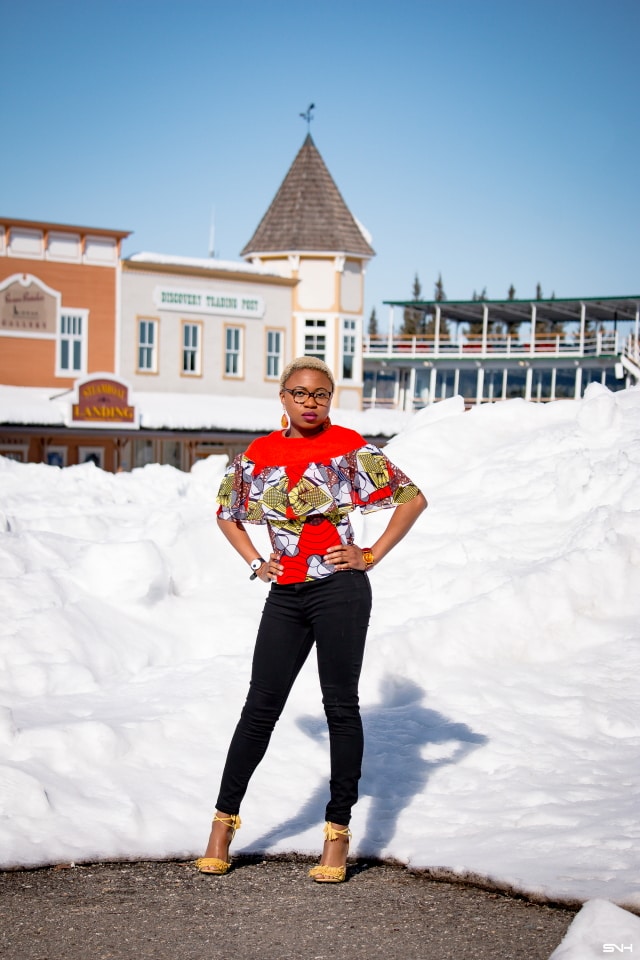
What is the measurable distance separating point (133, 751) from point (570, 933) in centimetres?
259

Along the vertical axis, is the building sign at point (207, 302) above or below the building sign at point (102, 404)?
above

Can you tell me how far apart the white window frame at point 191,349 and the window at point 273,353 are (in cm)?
253

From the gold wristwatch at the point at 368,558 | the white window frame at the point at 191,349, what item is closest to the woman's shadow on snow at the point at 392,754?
the gold wristwatch at the point at 368,558

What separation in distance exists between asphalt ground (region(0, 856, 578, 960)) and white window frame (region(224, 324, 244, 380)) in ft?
106

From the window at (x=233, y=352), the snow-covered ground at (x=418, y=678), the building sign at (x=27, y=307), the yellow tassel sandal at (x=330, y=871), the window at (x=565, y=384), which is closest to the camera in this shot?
the yellow tassel sandal at (x=330, y=871)

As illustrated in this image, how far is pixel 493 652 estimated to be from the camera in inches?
291

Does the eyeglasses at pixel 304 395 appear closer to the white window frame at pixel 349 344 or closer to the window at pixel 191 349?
the window at pixel 191 349

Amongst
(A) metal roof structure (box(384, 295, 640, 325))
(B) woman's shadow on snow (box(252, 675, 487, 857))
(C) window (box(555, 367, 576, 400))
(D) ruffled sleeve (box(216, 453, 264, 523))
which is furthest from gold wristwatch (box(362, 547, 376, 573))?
(C) window (box(555, 367, 576, 400))

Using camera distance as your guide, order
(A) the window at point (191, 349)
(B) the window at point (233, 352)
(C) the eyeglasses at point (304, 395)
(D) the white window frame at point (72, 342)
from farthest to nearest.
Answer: (B) the window at point (233, 352) → (A) the window at point (191, 349) → (D) the white window frame at point (72, 342) → (C) the eyeglasses at point (304, 395)

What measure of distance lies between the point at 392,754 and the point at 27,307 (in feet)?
94.1

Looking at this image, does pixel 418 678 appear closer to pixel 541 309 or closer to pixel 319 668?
pixel 319 668

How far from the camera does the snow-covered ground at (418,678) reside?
4816 millimetres

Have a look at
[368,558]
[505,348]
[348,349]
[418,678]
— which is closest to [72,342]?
[348,349]

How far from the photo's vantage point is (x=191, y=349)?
35.7 meters
